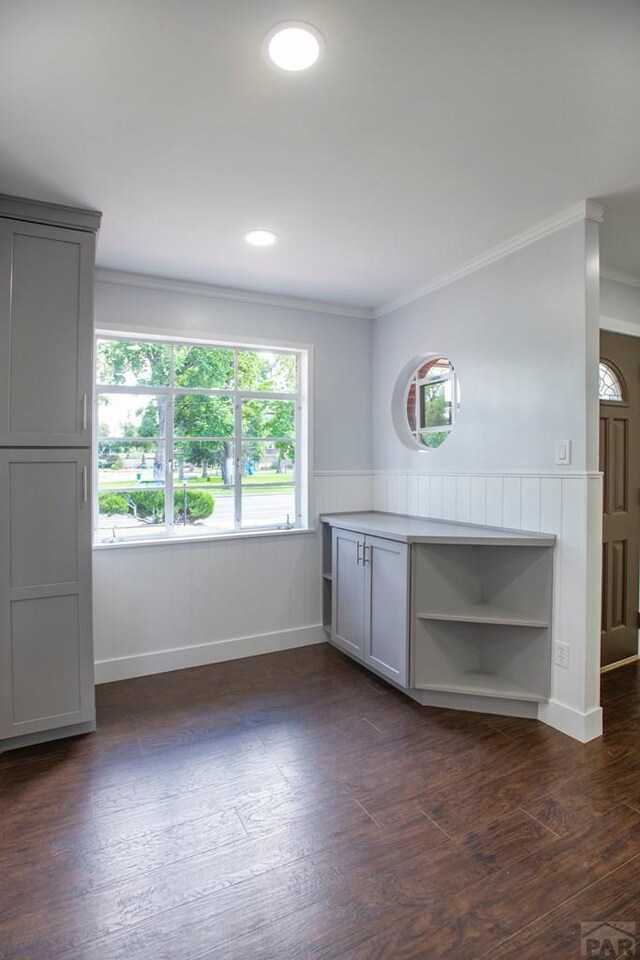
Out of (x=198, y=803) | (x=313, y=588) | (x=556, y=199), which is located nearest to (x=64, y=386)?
(x=198, y=803)

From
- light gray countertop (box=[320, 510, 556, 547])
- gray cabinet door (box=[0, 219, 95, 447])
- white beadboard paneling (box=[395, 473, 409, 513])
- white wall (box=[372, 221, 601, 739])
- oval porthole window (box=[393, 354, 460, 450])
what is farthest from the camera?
white beadboard paneling (box=[395, 473, 409, 513])

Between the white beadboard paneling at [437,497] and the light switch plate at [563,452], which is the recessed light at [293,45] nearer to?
the light switch plate at [563,452]

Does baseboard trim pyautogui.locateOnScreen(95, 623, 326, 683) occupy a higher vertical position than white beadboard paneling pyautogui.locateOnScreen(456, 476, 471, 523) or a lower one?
lower

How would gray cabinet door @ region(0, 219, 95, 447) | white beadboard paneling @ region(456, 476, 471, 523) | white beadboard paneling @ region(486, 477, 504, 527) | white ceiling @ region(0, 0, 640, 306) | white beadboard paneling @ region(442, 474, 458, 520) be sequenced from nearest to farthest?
white ceiling @ region(0, 0, 640, 306), gray cabinet door @ region(0, 219, 95, 447), white beadboard paneling @ region(486, 477, 504, 527), white beadboard paneling @ region(456, 476, 471, 523), white beadboard paneling @ region(442, 474, 458, 520)

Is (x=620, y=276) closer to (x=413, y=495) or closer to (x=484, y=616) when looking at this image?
(x=413, y=495)

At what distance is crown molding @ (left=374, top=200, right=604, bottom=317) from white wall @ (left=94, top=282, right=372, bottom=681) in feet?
1.96

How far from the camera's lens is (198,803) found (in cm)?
209

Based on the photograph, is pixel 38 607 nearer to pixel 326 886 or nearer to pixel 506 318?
pixel 326 886

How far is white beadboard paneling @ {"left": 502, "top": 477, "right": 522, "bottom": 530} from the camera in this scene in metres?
2.89

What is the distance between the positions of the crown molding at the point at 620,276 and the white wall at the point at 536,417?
0.85 meters

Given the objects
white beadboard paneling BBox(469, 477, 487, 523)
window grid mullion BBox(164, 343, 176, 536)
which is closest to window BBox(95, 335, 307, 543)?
window grid mullion BBox(164, 343, 176, 536)

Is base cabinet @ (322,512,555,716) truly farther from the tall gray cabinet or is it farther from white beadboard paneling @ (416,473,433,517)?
the tall gray cabinet

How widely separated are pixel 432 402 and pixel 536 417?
1.07 m

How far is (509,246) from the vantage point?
291 cm
